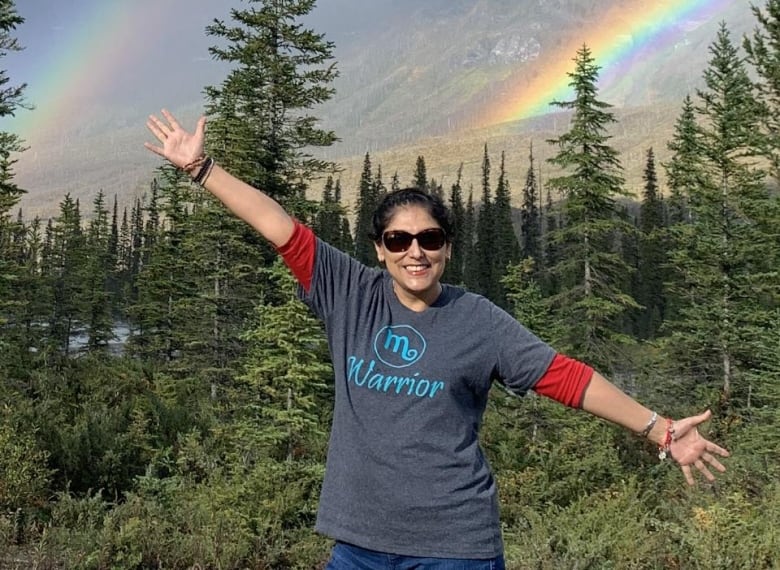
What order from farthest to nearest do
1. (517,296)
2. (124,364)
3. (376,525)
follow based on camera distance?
(124,364) < (517,296) < (376,525)

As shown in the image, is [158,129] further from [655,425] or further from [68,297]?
[68,297]

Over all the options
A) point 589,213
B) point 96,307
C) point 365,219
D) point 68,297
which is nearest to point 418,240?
point 589,213

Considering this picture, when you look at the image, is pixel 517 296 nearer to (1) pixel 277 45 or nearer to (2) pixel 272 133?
(2) pixel 272 133

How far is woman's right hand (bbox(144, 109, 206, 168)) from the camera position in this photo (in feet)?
9.00

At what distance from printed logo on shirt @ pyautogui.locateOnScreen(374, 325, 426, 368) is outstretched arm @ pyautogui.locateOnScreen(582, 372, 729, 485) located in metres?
0.65

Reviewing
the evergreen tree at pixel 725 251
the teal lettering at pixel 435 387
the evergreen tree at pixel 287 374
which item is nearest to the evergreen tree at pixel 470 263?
the evergreen tree at pixel 725 251

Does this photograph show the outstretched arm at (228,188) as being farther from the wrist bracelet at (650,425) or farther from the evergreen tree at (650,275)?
the evergreen tree at (650,275)

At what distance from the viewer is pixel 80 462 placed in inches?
324

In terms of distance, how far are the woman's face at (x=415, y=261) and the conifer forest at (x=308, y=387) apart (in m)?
3.98

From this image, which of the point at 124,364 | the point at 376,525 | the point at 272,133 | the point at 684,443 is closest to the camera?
the point at 376,525

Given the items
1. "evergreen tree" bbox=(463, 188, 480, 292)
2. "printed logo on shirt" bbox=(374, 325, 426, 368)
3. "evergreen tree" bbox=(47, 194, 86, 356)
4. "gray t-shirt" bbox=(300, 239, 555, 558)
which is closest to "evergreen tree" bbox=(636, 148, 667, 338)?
"evergreen tree" bbox=(463, 188, 480, 292)

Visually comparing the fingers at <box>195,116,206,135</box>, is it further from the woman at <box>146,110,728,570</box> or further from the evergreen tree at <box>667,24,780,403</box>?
the evergreen tree at <box>667,24,780,403</box>

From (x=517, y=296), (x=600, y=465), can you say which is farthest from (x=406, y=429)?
(x=517, y=296)

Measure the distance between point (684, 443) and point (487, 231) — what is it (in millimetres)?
73618
